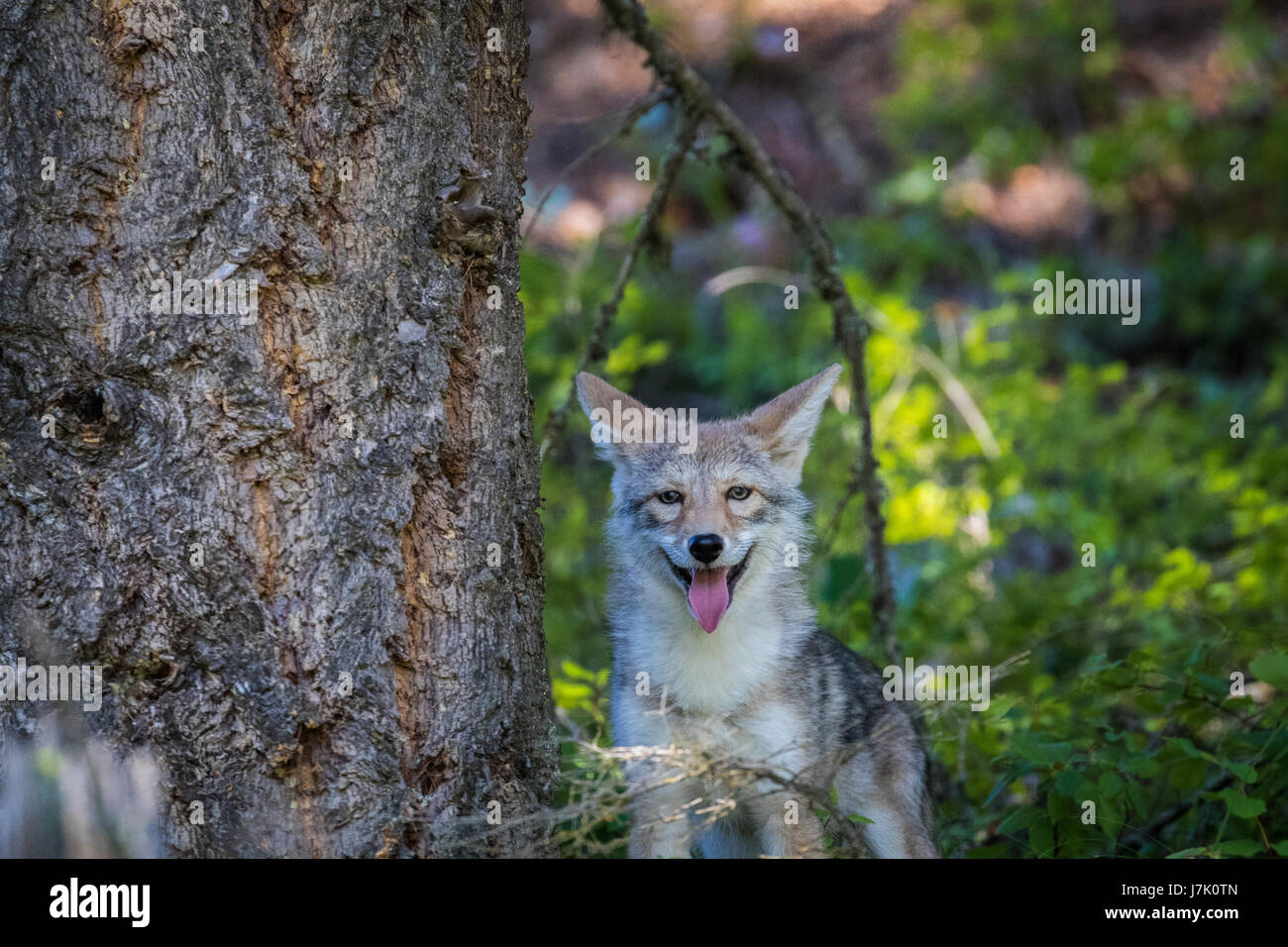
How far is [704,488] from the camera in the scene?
4484 millimetres

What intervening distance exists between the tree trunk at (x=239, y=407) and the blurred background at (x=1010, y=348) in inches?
54.5

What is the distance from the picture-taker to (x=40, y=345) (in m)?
3.16

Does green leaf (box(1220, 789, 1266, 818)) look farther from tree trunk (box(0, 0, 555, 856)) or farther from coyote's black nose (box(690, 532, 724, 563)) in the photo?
tree trunk (box(0, 0, 555, 856))

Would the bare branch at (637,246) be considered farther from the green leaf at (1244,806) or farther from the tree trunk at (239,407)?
the green leaf at (1244,806)

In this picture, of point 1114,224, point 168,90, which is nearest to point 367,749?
point 168,90

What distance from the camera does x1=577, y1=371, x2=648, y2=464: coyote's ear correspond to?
4.56 m

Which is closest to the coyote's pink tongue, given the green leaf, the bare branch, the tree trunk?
the bare branch

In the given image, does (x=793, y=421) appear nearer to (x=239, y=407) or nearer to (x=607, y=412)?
(x=607, y=412)

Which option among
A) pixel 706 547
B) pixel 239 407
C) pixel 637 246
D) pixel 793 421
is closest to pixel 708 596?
pixel 706 547

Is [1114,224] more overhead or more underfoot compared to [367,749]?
more overhead

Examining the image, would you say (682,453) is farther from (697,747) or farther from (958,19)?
(958,19)

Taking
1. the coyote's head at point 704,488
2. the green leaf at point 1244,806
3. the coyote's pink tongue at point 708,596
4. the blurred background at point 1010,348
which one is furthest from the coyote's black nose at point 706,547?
the green leaf at point 1244,806

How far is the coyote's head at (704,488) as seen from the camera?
4.25 meters
